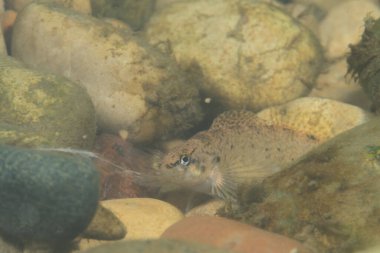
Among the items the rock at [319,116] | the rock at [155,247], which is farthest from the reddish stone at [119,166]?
the rock at [155,247]

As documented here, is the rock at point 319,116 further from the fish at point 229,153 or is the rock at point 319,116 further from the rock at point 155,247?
the rock at point 155,247

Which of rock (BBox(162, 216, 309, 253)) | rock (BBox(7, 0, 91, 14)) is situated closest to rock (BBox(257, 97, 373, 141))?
rock (BBox(162, 216, 309, 253))

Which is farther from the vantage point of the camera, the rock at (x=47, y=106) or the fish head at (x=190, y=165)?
the fish head at (x=190, y=165)

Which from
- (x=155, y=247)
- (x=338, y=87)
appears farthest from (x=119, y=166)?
(x=338, y=87)

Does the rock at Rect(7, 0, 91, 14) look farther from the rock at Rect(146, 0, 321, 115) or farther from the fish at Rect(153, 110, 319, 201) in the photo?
the fish at Rect(153, 110, 319, 201)

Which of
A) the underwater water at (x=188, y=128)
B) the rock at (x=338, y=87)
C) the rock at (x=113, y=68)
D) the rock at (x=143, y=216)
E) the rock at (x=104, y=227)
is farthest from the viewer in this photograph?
the rock at (x=338, y=87)

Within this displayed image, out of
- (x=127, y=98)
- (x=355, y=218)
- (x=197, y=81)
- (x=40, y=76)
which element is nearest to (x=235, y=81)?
(x=197, y=81)
